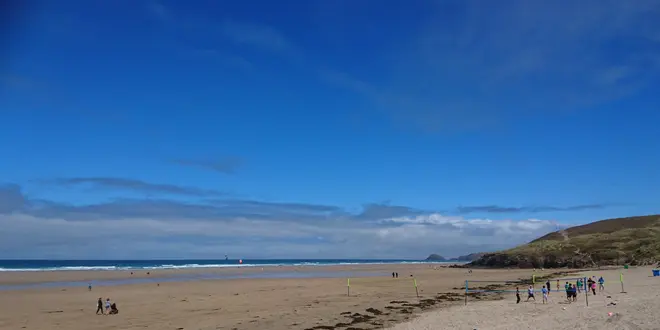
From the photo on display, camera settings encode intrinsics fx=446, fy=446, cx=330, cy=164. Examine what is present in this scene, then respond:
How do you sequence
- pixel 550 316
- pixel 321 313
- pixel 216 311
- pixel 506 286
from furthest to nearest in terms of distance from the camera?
pixel 506 286
pixel 216 311
pixel 321 313
pixel 550 316

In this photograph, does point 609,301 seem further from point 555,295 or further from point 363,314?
point 363,314

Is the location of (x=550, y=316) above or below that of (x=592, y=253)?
below

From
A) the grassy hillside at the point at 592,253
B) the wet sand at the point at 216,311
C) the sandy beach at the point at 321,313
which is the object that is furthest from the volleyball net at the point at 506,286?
the grassy hillside at the point at 592,253

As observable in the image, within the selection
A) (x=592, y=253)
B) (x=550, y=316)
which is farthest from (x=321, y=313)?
(x=592, y=253)

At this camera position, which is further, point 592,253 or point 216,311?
point 592,253

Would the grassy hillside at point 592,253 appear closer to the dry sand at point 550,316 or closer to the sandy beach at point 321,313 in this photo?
the dry sand at point 550,316

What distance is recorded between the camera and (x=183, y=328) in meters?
23.5

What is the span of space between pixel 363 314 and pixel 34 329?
59.7 feet

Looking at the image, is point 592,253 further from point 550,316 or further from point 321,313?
point 321,313

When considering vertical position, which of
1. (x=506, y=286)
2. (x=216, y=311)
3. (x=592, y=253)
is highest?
(x=592, y=253)

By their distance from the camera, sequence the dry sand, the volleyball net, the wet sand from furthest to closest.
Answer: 1. the volleyball net
2. the wet sand
3. the dry sand

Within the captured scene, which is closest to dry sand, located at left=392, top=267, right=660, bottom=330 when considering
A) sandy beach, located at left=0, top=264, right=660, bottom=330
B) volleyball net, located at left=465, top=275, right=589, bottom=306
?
sandy beach, located at left=0, top=264, right=660, bottom=330

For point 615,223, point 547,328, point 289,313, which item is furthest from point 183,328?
point 615,223

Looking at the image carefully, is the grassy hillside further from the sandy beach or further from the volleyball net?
the sandy beach
